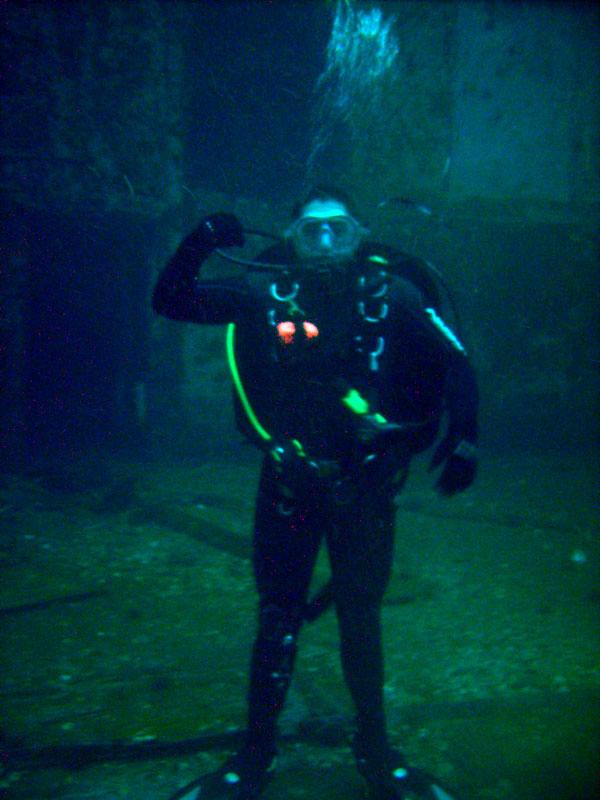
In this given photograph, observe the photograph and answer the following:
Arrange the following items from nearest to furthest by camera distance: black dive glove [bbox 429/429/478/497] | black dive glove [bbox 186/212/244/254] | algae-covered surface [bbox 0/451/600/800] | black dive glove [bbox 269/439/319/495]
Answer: black dive glove [bbox 269/439/319/495]
black dive glove [bbox 429/429/478/497]
black dive glove [bbox 186/212/244/254]
algae-covered surface [bbox 0/451/600/800]

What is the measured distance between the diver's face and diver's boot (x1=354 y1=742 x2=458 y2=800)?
1973mm

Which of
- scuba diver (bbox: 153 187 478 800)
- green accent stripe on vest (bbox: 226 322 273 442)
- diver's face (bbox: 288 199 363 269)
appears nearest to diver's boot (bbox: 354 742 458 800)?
scuba diver (bbox: 153 187 478 800)

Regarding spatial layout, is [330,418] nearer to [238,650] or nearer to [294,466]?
[294,466]

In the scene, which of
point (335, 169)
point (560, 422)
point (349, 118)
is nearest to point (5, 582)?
point (335, 169)

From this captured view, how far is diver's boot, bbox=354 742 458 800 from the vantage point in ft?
8.42

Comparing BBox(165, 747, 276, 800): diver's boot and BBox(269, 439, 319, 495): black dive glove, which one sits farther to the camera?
BBox(165, 747, 276, 800): diver's boot

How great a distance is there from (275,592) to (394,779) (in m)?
0.90

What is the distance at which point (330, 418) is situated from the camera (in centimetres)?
246

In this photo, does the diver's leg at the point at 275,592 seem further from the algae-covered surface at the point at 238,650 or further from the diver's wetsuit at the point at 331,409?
the algae-covered surface at the point at 238,650

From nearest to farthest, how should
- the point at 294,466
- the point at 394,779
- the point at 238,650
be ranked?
1. the point at 294,466
2. the point at 394,779
3. the point at 238,650

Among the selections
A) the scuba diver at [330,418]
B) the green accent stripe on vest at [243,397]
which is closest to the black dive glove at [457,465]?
the scuba diver at [330,418]

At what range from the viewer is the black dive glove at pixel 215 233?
8.66 ft

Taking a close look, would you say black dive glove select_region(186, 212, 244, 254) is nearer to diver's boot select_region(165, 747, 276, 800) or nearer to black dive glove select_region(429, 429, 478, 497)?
black dive glove select_region(429, 429, 478, 497)

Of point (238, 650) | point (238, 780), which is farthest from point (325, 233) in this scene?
point (238, 650)
